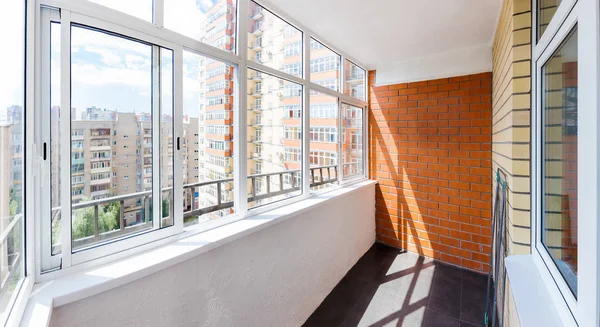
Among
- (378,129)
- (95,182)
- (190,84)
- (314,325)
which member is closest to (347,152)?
(378,129)

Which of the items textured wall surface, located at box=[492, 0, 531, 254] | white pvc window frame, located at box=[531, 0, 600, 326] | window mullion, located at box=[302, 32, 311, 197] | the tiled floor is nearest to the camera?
white pvc window frame, located at box=[531, 0, 600, 326]

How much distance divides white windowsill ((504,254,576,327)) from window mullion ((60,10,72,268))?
1858 mm

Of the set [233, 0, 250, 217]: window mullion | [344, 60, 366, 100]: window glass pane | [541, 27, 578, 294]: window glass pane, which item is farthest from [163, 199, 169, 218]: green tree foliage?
[344, 60, 366, 100]: window glass pane

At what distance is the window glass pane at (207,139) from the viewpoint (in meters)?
1.55

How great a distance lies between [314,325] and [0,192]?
7.23 ft

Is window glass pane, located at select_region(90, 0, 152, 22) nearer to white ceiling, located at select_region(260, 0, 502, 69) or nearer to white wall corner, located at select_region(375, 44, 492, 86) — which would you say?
white ceiling, located at select_region(260, 0, 502, 69)

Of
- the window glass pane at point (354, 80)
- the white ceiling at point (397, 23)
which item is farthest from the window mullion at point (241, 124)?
the window glass pane at point (354, 80)

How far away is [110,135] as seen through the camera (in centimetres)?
121

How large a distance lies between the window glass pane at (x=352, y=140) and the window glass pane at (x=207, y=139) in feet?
6.15

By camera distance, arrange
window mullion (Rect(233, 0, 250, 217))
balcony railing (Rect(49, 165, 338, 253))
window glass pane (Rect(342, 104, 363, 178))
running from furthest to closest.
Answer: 1. window glass pane (Rect(342, 104, 363, 178))
2. window mullion (Rect(233, 0, 250, 217))
3. balcony railing (Rect(49, 165, 338, 253))

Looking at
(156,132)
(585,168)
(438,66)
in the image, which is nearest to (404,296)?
(585,168)

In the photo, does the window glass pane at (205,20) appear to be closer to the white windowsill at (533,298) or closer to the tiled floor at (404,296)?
the white windowsill at (533,298)

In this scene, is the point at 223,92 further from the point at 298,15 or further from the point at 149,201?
the point at 298,15

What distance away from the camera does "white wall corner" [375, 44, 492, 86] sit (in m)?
2.98
